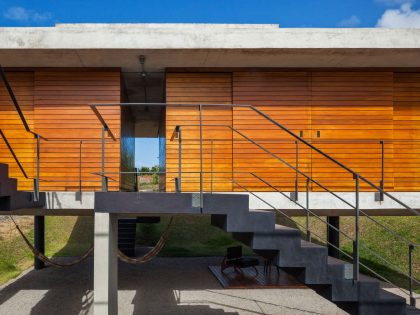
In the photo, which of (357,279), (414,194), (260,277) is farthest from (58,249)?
(357,279)

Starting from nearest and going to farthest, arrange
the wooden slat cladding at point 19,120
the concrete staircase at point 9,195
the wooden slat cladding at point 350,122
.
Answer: the concrete staircase at point 9,195
the wooden slat cladding at point 19,120
the wooden slat cladding at point 350,122

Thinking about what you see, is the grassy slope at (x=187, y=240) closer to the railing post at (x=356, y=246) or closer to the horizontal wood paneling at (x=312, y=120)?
the horizontal wood paneling at (x=312, y=120)

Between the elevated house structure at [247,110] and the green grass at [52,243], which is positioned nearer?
the elevated house structure at [247,110]

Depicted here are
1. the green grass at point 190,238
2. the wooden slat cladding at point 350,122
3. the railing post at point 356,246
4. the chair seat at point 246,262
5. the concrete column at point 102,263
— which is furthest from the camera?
the green grass at point 190,238

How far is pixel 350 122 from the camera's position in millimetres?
9289

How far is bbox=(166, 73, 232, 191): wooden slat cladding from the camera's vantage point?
9.23 meters

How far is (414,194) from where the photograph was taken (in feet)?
28.2

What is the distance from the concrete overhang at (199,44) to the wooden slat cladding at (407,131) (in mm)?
796

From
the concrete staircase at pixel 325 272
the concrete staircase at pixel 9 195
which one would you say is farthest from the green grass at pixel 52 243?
the concrete staircase at pixel 325 272

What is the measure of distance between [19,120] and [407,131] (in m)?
7.98

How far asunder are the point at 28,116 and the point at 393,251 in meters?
12.5

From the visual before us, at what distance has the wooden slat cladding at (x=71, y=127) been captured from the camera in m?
9.03

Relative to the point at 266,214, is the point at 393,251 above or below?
below

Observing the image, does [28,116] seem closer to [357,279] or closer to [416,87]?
[357,279]
